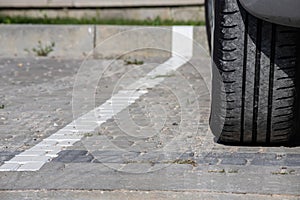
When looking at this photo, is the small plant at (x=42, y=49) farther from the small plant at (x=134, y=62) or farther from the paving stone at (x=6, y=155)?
the paving stone at (x=6, y=155)

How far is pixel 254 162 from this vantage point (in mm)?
3281

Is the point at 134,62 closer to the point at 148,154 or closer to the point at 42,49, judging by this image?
the point at 42,49

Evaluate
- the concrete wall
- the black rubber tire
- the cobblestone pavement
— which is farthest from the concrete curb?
the black rubber tire

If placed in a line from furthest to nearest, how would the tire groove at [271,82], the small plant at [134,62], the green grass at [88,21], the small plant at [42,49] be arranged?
the green grass at [88,21] → the small plant at [42,49] → the small plant at [134,62] → the tire groove at [271,82]

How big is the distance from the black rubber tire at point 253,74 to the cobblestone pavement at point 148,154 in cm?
16

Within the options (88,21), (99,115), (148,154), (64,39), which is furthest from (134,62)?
(148,154)

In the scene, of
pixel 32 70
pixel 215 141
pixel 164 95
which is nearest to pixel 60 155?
pixel 215 141

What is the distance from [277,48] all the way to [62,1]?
5158 millimetres

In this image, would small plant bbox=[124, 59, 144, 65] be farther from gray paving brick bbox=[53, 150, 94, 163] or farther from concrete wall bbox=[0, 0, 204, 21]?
gray paving brick bbox=[53, 150, 94, 163]

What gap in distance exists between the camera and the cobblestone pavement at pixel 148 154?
2945 mm

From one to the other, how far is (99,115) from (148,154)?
0.99m

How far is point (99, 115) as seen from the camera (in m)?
4.38

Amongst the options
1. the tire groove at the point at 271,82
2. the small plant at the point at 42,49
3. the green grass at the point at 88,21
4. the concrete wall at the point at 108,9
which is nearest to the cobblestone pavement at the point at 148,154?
the tire groove at the point at 271,82

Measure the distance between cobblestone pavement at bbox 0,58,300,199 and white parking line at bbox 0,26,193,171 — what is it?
0.06 metres
